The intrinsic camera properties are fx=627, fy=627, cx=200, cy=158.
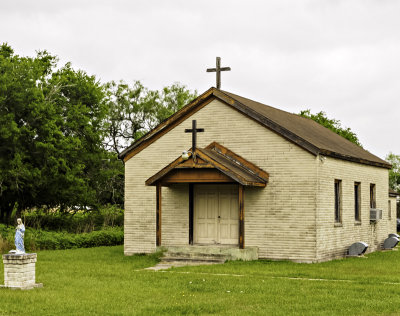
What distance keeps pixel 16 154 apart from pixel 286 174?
49.2ft

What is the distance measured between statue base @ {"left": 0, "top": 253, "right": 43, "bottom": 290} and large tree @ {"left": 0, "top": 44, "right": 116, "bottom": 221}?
16.6 m

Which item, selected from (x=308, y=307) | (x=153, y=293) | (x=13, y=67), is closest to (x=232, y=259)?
(x=153, y=293)

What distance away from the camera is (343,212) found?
22.7 m

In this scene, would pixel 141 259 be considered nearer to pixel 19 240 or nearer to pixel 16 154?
pixel 19 240

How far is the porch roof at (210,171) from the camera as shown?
19797 millimetres

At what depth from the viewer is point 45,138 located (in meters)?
31.7

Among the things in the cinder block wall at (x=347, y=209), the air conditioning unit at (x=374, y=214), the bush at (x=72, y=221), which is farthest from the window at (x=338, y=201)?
the bush at (x=72, y=221)

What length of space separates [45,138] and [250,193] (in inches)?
568

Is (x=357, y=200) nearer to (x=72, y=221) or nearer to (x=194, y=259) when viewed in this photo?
(x=194, y=259)

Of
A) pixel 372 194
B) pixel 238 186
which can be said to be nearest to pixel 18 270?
pixel 238 186

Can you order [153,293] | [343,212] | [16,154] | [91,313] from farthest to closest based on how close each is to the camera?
[16,154] → [343,212] → [153,293] → [91,313]

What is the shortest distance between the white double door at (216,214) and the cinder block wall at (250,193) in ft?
1.52

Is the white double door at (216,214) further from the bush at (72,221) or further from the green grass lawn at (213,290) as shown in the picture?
the bush at (72,221)

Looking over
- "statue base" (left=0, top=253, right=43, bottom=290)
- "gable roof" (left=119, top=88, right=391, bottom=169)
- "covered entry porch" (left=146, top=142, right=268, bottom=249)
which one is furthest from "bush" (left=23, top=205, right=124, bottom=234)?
"statue base" (left=0, top=253, right=43, bottom=290)
